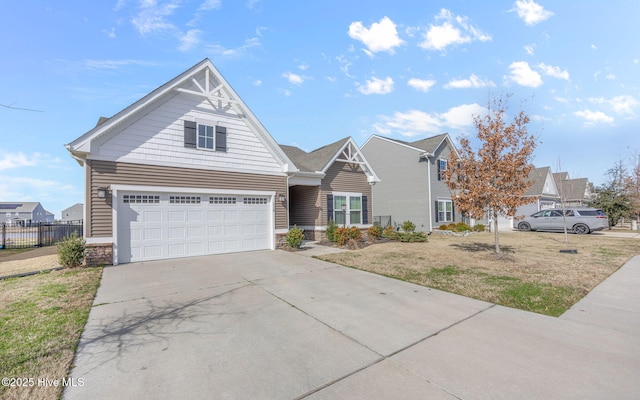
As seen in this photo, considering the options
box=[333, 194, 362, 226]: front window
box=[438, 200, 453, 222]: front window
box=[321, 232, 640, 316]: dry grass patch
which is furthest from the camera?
box=[438, 200, 453, 222]: front window

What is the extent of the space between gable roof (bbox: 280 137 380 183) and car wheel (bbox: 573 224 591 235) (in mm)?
14686

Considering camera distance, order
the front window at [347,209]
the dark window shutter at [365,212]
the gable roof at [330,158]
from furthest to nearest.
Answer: the dark window shutter at [365,212]
the front window at [347,209]
the gable roof at [330,158]

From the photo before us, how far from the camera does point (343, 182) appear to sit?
1680cm

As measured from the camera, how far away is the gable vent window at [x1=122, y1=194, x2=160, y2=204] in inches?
378

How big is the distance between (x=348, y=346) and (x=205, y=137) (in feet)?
32.8

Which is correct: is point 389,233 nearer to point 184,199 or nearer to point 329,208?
point 329,208

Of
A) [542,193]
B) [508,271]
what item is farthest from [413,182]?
[542,193]

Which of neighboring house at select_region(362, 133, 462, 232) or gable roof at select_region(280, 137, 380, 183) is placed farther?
neighboring house at select_region(362, 133, 462, 232)

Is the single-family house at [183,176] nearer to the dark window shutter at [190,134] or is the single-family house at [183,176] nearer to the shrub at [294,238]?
the dark window shutter at [190,134]

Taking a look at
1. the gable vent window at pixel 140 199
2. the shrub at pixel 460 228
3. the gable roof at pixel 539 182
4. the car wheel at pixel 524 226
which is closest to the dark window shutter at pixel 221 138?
the gable vent window at pixel 140 199

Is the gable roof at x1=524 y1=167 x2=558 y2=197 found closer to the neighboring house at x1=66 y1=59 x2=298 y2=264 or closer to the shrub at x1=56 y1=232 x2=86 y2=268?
the neighboring house at x1=66 y1=59 x2=298 y2=264

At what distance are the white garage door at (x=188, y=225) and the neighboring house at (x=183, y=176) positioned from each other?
33 millimetres

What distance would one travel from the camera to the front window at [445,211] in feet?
71.3

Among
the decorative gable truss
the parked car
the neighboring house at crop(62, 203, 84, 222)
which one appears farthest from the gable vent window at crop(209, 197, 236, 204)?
the neighboring house at crop(62, 203, 84, 222)
